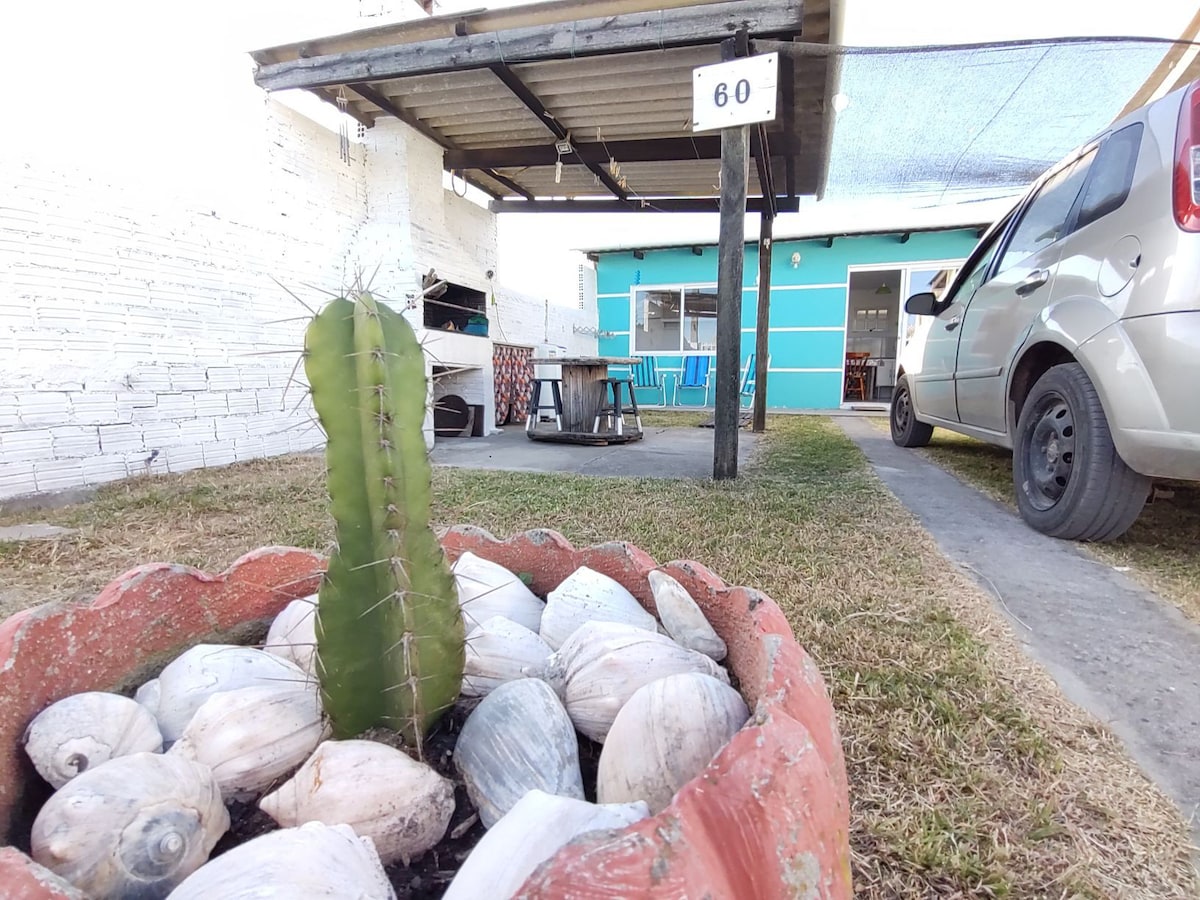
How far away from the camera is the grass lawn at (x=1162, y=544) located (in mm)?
1816

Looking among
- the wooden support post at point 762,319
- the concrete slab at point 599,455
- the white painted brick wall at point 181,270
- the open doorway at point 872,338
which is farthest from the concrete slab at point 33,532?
the open doorway at point 872,338

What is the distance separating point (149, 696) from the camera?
0.81m

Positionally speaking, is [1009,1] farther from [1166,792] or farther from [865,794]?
[865,794]

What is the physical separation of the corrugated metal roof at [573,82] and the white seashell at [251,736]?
3684 millimetres

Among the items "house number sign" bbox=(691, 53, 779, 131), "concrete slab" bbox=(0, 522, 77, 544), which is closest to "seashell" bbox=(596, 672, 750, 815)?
"concrete slab" bbox=(0, 522, 77, 544)

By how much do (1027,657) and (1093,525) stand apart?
1.14m

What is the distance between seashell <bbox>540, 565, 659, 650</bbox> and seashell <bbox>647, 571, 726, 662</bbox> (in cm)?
3

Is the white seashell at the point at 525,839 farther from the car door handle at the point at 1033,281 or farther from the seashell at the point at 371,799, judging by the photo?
the car door handle at the point at 1033,281

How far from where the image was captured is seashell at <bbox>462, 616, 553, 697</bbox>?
879mm

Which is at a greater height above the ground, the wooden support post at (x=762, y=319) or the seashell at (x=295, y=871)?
the wooden support post at (x=762, y=319)

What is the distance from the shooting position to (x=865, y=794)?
3.08 ft

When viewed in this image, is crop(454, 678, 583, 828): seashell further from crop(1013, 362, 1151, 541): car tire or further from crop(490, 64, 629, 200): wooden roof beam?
crop(490, 64, 629, 200): wooden roof beam

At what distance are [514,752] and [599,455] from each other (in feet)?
12.8

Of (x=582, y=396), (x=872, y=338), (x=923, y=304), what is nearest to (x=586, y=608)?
(x=923, y=304)
